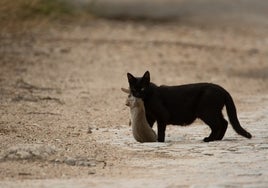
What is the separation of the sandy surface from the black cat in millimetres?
194

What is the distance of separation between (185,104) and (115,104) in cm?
326

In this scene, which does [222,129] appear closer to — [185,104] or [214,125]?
[214,125]

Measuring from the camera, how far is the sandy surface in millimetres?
8180

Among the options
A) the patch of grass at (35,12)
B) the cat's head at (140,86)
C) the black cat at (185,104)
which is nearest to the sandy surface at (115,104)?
the black cat at (185,104)

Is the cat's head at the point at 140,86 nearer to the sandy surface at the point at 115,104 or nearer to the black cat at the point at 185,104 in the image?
the black cat at the point at 185,104

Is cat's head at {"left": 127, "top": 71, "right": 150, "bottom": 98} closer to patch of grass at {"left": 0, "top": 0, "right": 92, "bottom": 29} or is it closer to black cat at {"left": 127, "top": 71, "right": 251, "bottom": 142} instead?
black cat at {"left": 127, "top": 71, "right": 251, "bottom": 142}

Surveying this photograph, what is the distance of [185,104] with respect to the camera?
33.9 feet

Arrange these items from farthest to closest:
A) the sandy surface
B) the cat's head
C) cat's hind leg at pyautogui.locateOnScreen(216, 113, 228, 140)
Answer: cat's hind leg at pyautogui.locateOnScreen(216, 113, 228, 140) < the cat's head < the sandy surface

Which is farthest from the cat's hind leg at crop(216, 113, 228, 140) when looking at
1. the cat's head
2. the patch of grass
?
the patch of grass

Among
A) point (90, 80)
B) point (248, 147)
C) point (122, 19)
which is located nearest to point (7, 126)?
point (248, 147)

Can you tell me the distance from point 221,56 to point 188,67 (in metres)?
2.06

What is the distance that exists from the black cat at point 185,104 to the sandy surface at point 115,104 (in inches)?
7.6

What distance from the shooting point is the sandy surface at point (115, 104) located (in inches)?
322

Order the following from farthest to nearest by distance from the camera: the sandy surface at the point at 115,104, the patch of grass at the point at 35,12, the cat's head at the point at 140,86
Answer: the patch of grass at the point at 35,12 → the cat's head at the point at 140,86 → the sandy surface at the point at 115,104
